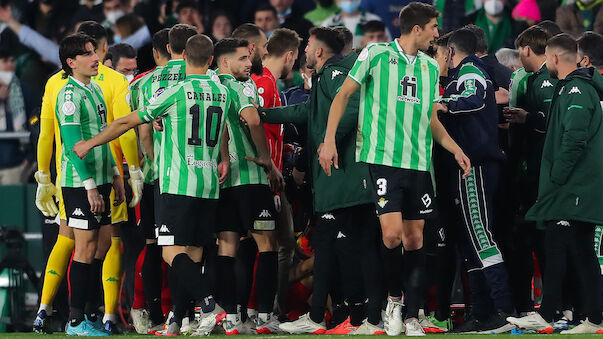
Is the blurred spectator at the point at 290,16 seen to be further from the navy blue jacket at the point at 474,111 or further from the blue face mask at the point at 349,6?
the navy blue jacket at the point at 474,111

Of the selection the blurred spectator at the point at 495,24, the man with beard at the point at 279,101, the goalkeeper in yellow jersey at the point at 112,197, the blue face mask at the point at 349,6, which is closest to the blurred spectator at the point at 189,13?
the blue face mask at the point at 349,6

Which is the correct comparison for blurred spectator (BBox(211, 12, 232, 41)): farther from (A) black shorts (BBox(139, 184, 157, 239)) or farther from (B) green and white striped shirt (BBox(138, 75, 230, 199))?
(B) green and white striped shirt (BBox(138, 75, 230, 199))

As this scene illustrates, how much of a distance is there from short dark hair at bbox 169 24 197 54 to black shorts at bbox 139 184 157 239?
1114mm

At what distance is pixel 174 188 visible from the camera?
8.53m

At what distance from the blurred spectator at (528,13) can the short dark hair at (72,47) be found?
214 inches

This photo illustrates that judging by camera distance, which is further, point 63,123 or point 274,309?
point 274,309

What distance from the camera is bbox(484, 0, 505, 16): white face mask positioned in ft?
43.3

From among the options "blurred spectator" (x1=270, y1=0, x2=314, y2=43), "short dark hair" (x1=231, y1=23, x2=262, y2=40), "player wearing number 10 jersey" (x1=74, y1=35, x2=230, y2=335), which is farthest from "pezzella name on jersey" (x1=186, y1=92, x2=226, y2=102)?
"blurred spectator" (x1=270, y1=0, x2=314, y2=43)

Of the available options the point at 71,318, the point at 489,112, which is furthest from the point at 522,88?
the point at 71,318

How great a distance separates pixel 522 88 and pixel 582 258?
1654mm

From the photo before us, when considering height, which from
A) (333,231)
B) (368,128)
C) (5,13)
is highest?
(5,13)

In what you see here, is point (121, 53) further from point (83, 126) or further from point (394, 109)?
point (394, 109)

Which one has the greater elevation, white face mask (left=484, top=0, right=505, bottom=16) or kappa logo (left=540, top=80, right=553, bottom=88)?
white face mask (left=484, top=0, right=505, bottom=16)

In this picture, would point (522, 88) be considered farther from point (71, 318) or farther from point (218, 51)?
point (71, 318)
